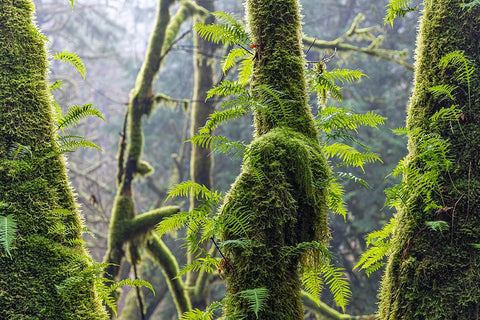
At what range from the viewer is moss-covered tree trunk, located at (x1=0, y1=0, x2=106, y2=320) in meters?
1.99

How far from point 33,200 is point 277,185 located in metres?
1.26

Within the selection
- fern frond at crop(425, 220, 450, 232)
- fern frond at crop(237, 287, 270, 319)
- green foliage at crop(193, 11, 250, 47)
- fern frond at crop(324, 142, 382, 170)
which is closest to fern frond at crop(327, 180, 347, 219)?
fern frond at crop(324, 142, 382, 170)

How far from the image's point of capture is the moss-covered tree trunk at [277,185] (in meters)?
2.09

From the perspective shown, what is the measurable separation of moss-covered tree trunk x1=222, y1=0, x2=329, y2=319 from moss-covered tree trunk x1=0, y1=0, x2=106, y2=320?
799 millimetres

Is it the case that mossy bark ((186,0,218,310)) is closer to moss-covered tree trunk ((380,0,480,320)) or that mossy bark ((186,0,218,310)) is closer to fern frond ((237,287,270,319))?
moss-covered tree trunk ((380,0,480,320))

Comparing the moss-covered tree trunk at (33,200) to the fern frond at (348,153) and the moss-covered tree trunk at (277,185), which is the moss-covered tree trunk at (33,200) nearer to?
the moss-covered tree trunk at (277,185)

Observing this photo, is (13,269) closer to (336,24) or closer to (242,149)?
(242,149)

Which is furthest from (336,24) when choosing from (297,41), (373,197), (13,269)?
(13,269)

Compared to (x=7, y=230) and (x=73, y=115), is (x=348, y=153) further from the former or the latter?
(x=7, y=230)

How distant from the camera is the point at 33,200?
84.9 inches

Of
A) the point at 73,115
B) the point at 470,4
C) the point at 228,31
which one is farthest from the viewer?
the point at 228,31

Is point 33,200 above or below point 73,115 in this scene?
below

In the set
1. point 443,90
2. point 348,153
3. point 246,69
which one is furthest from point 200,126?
point 443,90

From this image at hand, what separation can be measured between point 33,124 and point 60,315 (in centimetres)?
102
